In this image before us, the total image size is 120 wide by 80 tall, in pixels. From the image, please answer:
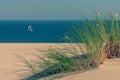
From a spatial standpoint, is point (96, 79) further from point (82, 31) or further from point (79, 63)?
point (82, 31)

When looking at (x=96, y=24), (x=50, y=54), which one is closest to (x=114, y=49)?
(x=96, y=24)

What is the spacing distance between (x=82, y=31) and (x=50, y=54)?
0.72 metres

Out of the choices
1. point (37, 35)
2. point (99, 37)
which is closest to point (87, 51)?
point (99, 37)

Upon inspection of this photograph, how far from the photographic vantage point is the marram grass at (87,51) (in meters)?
8.68

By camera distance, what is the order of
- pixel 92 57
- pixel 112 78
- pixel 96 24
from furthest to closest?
1. pixel 96 24
2. pixel 92 57
3. pixel 112 78

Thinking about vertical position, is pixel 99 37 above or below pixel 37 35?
above

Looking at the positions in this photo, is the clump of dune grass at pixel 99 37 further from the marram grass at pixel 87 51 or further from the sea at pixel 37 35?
the sea at pixel 37 35

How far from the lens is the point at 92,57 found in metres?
8.62

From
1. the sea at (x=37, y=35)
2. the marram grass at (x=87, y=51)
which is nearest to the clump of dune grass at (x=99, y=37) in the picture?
the marram grass at (x=87, y=51)

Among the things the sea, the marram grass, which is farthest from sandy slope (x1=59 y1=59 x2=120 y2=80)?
the sea

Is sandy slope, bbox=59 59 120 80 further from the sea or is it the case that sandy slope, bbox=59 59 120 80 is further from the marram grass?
the sea

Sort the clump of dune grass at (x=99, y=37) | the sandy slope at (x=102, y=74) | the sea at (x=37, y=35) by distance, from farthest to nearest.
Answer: the sea at (x=37, y=35) → the clump of dune grass at (x=99, y=37) → the sandy slope at (x=102, y=74)

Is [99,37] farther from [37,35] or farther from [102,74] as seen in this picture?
[37,35]

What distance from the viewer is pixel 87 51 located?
8750 millimetres
